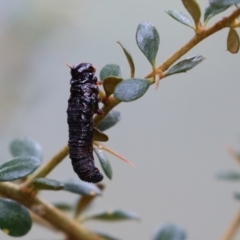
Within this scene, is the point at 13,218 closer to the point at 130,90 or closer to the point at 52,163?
the point at 52,163

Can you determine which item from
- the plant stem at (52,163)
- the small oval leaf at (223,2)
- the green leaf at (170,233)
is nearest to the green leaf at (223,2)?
the small oval leaf at (223,2)

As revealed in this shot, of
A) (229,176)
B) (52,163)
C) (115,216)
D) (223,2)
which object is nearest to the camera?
(223,2)

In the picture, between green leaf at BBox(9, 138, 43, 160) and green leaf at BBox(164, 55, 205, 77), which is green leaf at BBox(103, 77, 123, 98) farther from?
green leaf at BBox(9, 138, 43, 160)

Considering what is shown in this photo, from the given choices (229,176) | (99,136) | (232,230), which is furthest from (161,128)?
(99,136)

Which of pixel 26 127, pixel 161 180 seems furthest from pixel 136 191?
pixel 26 127

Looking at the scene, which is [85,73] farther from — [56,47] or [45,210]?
[56,47]

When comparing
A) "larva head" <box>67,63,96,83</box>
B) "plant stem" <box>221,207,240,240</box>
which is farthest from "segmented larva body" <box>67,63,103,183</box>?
"plant stem" <box>221,207,240,240</box>
